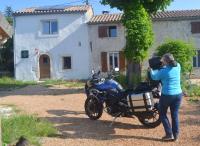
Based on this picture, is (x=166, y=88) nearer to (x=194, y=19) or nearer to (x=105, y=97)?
(x=105, y=97)

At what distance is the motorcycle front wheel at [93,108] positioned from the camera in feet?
42.1

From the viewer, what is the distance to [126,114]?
1195 centimetres

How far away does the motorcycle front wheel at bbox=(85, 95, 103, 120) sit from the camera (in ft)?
42.1

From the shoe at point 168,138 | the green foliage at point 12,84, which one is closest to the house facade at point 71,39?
the green foliage at point 12,84

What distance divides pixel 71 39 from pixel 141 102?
26783mm

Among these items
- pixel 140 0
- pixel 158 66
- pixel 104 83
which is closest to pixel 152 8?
pixel 140 0

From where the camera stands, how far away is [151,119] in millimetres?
11969

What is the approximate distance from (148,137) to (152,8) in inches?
531

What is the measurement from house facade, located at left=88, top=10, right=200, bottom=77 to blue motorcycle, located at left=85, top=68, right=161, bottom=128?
2375 cm

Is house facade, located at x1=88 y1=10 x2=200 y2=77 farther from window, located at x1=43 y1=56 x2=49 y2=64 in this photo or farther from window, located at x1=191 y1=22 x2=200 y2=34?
window, located at x1=43 y1=56 x2=49 y2=64

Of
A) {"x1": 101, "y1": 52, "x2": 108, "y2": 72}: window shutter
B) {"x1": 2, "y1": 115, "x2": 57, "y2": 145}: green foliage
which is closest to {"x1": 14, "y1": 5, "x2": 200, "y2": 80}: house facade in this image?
{"x1": 101, "y1": 52, "x2": 108, "y2": 72}: window shutter

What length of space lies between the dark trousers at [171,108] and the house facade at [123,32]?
1027 inches

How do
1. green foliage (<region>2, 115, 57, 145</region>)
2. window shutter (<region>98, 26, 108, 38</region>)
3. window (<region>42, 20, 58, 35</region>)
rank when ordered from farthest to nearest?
window (<region>42, 20, 58, 35</region>), window shutter (<region>98, 26, 108, 38</region>), green foliage (<region>2, 115, 57, 145</region>)

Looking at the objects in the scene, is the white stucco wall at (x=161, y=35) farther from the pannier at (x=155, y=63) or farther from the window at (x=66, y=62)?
the pannier at (x=155, y=63)
